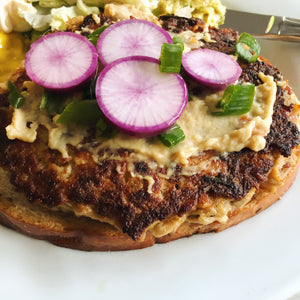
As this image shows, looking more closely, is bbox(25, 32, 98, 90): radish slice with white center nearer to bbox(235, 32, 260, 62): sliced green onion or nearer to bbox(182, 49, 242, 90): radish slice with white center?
bbox(182, 49, 242, 90): radish slice with white center

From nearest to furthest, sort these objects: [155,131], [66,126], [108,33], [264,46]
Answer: [155,131], [66,126], [108,33], [264,46]

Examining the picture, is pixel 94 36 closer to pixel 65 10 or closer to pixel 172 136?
pixel 172 136

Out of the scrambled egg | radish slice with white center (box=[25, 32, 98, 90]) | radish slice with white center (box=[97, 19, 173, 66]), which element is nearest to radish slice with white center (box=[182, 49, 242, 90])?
radish slice with white center (box=[97, 19, 173, 66])

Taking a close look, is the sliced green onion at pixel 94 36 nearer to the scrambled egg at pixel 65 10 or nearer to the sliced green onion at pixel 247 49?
the sliced green onion at pixel 247 49

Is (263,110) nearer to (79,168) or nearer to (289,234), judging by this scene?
(289,234)

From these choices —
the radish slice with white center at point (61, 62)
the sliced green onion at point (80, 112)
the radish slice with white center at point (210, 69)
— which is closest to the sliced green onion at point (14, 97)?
the radish slice with white center at point (61, 62)

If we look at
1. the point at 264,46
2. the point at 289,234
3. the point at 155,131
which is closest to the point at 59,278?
the point at 155,131
